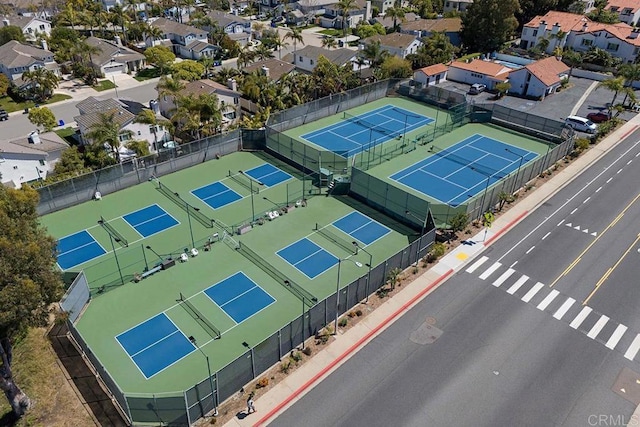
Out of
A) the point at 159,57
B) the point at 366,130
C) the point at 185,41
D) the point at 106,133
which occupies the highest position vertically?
the point at 185,41

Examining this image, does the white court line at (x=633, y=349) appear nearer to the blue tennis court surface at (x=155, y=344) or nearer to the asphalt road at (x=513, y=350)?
the asphalt road at (x=513, y=350)

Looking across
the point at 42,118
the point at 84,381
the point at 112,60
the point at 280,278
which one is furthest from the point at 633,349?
the point at 112,60

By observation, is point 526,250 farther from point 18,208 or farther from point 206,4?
point 206,4

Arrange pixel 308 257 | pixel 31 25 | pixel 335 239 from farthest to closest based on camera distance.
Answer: pixel 31 25 < pixel 335 239 < pixel 308 257

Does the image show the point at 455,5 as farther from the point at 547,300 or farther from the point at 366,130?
the point at 547,300

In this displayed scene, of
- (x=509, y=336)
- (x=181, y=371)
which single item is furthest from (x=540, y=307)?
(x=181, y=371)

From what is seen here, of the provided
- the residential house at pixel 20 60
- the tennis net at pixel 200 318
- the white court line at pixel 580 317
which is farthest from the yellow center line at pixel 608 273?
the residential house at pixel 20 60
